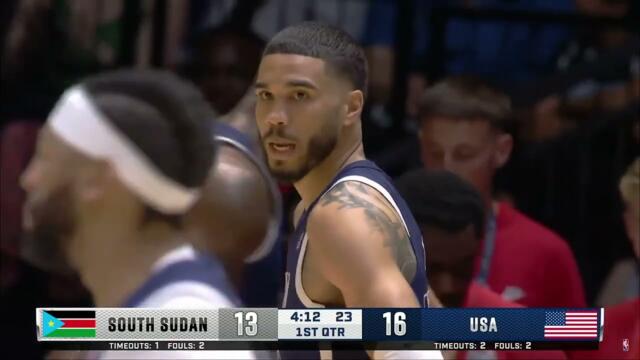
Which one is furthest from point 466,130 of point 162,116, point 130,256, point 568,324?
point 130,256

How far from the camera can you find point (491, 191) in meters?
3.29

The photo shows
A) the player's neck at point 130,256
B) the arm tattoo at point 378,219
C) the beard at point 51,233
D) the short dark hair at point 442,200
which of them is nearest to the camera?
the player's neck at point 130,256

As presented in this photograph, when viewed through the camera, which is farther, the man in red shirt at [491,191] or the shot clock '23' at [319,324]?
the man in red shirt at [491,191]

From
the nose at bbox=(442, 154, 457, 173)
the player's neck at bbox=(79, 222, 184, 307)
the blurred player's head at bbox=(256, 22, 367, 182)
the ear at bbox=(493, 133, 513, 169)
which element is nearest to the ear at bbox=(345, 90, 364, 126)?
the blurred player's head at bbox=(256, 22, 367, 182)

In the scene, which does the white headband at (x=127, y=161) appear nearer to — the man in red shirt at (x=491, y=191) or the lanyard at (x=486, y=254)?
the man in red shirt at (x=491, y=191)

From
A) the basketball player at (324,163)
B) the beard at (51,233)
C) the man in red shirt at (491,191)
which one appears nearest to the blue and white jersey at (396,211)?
the basketball player at (324,163)

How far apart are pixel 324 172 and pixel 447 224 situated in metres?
0.33

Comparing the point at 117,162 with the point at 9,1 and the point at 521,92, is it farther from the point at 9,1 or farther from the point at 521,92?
the point at 521,92

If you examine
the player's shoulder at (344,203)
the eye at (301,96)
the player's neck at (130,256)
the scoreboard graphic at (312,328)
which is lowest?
the scoreboard graphic at (312,328)

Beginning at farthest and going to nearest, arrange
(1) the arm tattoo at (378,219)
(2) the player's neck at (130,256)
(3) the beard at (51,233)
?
(1) the arm tattoo at (378,219), (3) the beard at (51,233), (2) the player's neck at (130,256)

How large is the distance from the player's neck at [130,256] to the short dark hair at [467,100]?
2.30ft

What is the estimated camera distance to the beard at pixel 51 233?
9.75ft

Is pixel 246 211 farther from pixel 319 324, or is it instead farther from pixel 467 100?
pixel 467 100

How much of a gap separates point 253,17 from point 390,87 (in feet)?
1.13
